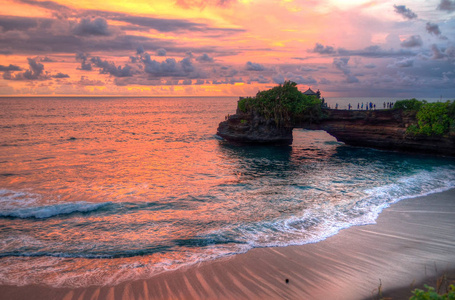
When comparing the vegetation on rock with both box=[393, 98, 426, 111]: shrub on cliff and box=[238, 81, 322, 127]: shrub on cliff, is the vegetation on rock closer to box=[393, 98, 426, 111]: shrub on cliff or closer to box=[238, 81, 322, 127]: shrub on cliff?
box=[393, 98, 426, 111]: shrub on cliff

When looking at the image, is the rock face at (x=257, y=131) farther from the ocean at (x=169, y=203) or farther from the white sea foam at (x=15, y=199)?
the white sea foam at (x=15, y=199)

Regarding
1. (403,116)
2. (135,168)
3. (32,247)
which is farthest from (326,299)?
(403,116)

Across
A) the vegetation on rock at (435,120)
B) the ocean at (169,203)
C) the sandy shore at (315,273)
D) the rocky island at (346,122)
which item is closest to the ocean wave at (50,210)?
the ocean at (169,203)

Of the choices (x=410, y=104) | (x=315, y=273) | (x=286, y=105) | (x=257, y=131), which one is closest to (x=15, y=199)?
(x=315, y=273)

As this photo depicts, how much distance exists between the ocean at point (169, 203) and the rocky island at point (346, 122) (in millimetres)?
2312

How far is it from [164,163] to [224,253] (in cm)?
1865

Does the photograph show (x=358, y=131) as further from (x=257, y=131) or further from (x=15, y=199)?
(x=15, y=199)

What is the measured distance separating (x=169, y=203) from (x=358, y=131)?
28.7 metres

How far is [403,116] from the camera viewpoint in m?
33.3

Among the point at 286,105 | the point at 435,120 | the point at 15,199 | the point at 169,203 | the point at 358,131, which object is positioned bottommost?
the point at 15,199

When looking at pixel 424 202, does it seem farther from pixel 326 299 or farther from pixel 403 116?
pixel 403 116

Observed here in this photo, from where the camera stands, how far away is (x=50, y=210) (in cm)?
1542

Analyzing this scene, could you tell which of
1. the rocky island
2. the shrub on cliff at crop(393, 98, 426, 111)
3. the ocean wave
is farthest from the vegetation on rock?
the ocean wave

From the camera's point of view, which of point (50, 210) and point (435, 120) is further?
point (435, 120)
